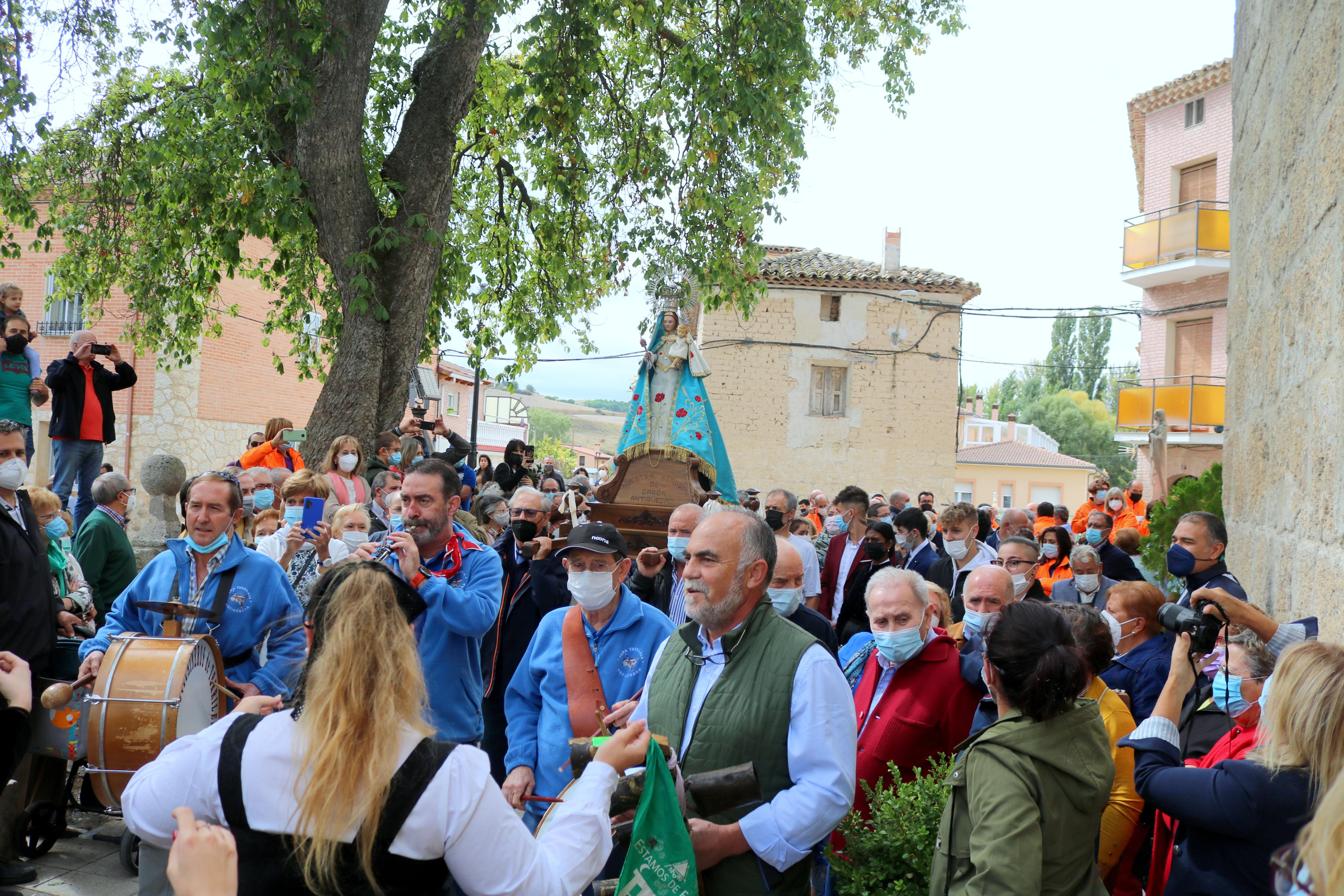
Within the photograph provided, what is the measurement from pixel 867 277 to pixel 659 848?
1055 inches

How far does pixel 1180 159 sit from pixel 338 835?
80.0 ft

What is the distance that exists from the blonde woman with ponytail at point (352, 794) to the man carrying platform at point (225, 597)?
2499 millimetres

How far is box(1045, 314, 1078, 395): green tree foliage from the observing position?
223 feet

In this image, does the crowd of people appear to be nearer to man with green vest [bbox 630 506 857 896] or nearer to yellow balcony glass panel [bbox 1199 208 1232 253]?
man with green vest [bbox 630 506 857 896]

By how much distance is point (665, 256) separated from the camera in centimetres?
1235

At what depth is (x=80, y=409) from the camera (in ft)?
29.8

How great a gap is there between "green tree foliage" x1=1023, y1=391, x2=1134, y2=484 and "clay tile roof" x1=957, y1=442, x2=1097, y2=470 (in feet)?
45.9

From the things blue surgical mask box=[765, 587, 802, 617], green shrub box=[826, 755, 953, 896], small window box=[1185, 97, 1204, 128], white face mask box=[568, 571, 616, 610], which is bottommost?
green shrub box=[826, 755, 953, 896]

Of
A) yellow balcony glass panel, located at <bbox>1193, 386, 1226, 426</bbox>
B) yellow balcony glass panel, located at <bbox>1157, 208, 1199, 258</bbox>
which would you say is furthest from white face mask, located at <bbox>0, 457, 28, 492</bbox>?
yellow balcony glass panel, located at <bbox>1157, 208, 1199, 258</bbox>

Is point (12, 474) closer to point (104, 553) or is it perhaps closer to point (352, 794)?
point (104, 553)

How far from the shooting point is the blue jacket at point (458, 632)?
4020 mm

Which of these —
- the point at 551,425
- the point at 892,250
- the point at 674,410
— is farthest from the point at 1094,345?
the point at 551,425

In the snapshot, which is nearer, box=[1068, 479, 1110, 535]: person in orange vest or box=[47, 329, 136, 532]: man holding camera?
box=[47, 329, 136, 532]: man holding camera

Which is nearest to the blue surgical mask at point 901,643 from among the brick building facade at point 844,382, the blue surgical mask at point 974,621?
the blue surgical mask at point 974,621
